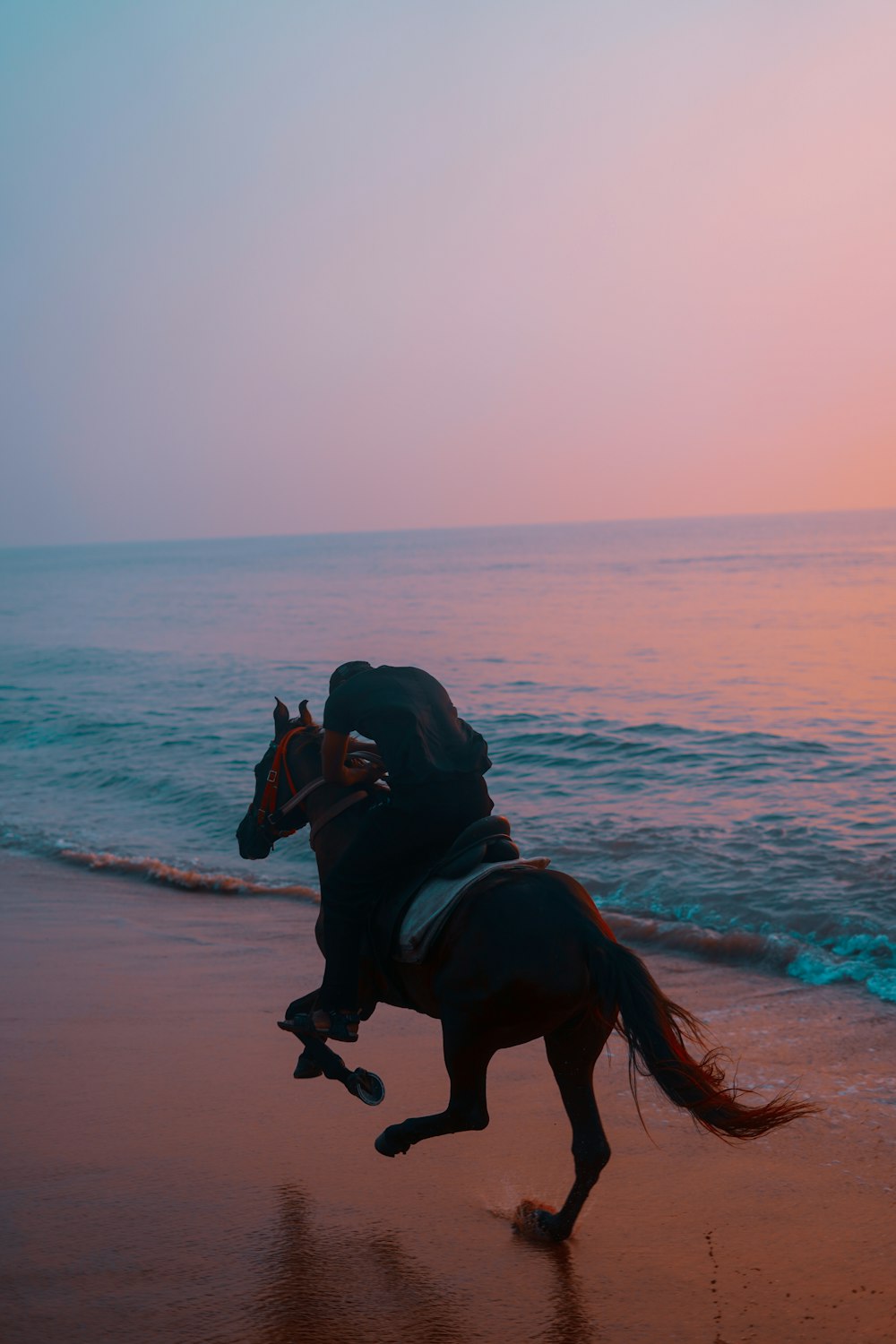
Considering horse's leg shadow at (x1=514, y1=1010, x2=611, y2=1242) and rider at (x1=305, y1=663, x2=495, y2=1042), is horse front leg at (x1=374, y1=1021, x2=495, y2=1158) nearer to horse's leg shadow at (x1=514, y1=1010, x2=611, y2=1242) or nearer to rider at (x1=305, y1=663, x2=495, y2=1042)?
horse's leg shadow at (x1=514, y1=1010, x2=611, y2=1242)

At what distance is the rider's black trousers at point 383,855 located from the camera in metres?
4.76

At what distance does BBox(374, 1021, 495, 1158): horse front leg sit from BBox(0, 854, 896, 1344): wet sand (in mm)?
397

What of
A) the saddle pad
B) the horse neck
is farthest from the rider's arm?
the saddle pad

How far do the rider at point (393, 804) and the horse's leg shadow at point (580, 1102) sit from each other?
949mm

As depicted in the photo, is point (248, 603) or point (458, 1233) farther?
point (248, 603)

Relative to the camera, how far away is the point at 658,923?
9602 millimetres

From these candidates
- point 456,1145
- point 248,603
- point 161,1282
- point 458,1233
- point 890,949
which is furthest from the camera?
point 248,603

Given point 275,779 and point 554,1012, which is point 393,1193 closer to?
point 554,1012

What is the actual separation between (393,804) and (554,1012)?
1103mm

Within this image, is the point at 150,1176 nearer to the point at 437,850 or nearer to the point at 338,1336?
the point at 338,1336

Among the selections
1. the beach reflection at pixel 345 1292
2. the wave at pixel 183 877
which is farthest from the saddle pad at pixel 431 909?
the wave at pixel 183 877

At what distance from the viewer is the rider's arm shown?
5.04 meters

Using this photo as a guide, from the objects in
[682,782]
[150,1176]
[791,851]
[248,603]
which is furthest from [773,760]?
[248,603]

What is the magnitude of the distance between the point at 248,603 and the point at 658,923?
53456 millimetres
